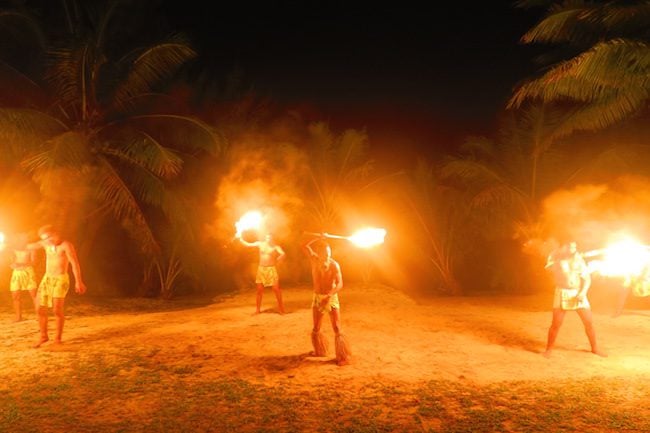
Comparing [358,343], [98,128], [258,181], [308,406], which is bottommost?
[308,406]

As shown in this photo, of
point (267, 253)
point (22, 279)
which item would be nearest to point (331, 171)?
point (267, 253)

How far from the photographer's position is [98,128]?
1316 cm

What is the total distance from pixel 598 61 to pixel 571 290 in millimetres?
A: 4301

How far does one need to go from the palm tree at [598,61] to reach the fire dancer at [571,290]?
345 centimetres

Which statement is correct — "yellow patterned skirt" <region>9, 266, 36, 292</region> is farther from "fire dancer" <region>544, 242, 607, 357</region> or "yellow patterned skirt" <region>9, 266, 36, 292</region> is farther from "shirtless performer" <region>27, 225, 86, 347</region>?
"fire dancer" <region>544, 242, 607, 357</region>

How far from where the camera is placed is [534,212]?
15.1 meters

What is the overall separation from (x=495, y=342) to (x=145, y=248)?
9.75 metres

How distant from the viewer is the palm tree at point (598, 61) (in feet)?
29.0

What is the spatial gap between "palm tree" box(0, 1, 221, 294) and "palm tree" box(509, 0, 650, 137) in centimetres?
789

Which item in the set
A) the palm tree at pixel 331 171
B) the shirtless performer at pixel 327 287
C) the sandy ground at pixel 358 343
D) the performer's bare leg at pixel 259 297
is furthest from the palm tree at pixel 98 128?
the shirtless performer at pixel 327 287

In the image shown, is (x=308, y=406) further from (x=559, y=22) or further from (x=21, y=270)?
(x=559, y=22)

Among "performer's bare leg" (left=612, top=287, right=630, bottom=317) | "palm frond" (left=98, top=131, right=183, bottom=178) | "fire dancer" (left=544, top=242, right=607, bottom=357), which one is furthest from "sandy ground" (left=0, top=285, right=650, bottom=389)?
"palm frond" (left=98, top=131, right=183, bottom=178)

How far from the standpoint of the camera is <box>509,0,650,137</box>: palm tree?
29.0ft

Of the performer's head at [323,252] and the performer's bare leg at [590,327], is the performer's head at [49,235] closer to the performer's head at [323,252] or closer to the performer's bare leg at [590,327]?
the performer's head at [323,252]
